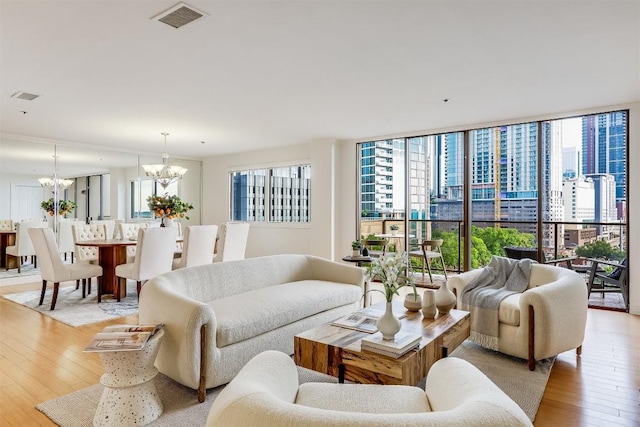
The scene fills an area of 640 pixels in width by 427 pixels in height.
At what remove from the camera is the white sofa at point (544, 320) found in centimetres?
279

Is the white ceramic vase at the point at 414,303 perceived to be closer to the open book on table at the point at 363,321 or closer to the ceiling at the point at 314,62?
the open book on table at the point at 363,321

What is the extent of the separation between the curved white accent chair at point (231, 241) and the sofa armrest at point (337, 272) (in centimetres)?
155

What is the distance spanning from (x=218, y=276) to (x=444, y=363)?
2205 mm

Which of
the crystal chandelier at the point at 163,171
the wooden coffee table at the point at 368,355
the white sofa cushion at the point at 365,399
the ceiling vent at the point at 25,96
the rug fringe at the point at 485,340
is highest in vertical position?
the ceiling vent at the point at 25,96

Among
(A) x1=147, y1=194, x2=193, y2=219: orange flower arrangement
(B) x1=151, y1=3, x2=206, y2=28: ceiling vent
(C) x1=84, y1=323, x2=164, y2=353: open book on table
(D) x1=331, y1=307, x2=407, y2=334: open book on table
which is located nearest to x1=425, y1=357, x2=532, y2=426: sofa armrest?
(D) x1=331, y1=307, x2=407, y2=334: open book on table

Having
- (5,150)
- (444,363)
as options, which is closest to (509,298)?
(444,363)

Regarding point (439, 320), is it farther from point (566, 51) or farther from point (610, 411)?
point (566, 51)

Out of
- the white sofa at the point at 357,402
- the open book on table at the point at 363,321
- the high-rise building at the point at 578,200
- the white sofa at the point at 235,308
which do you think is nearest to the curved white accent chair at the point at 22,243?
the white sofa at the point at 235,308

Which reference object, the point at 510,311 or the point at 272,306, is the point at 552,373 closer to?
the point at 510,311

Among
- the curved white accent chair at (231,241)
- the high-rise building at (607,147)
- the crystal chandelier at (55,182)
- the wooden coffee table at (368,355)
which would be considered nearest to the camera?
the wooden coffee table at (368,355)

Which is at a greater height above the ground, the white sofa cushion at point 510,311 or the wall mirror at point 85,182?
the wall mirror at point 85,182

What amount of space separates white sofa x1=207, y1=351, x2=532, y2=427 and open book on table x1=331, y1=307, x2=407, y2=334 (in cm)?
95

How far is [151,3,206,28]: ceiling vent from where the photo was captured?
249 cm

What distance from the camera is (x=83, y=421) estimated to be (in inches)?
85.1
